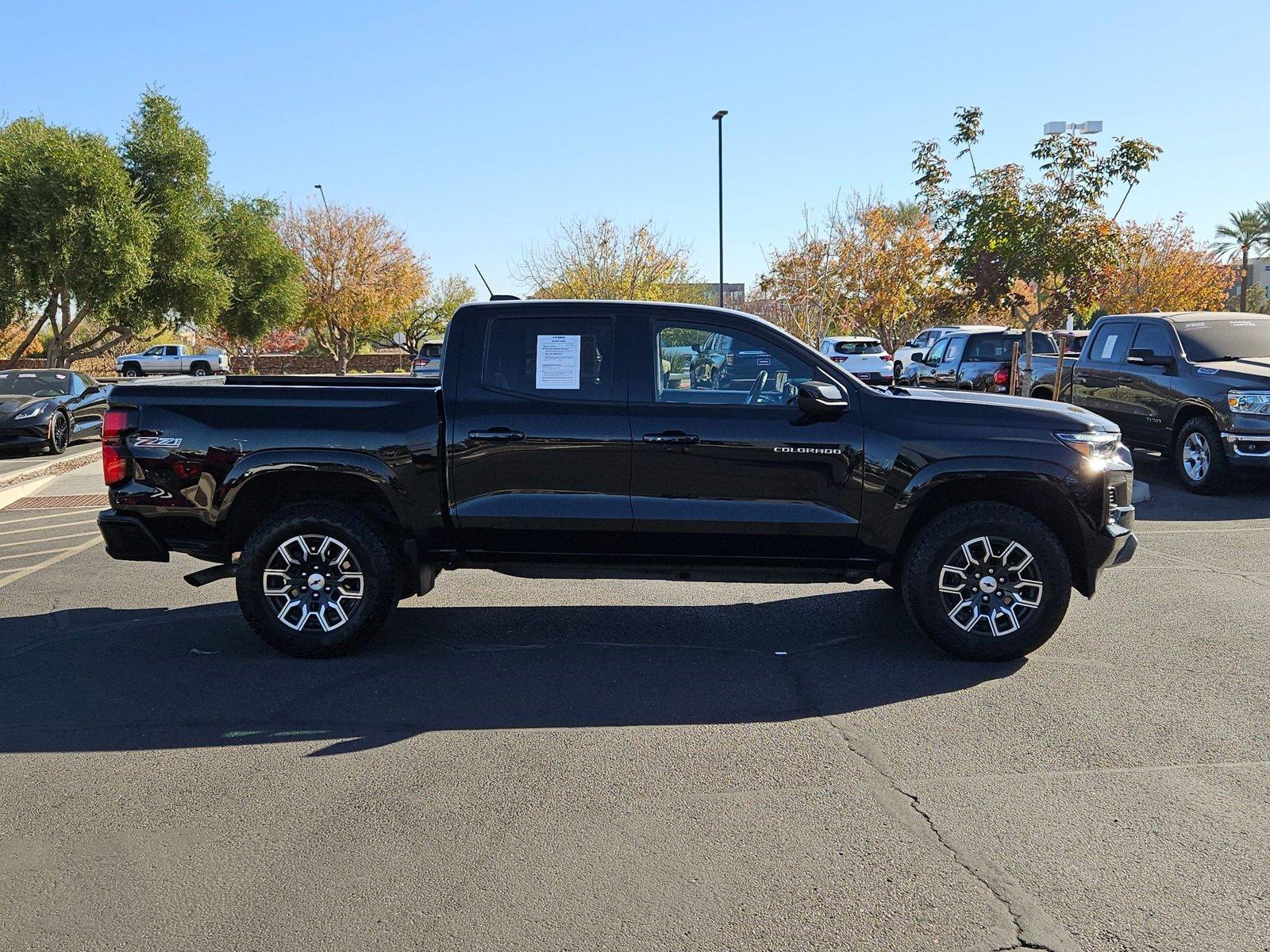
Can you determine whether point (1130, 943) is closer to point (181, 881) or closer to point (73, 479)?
point (181, 881)

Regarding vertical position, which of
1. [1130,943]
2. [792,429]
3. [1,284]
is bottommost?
[1130,943]

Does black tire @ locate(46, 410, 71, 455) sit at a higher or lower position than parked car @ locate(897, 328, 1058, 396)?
lower

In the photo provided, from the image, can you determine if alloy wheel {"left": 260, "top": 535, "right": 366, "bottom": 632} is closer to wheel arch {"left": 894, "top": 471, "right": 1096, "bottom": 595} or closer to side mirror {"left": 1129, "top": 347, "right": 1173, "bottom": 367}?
wheel arch {"left": 894, "top": 471, "right": 1096, "bottom": 595}

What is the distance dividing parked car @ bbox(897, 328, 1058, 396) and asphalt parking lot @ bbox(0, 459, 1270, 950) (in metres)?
12.3

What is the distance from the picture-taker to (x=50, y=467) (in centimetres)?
1586

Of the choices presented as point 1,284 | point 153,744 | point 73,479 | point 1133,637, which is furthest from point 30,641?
point 1,284

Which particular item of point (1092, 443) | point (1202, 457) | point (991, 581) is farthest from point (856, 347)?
point (991, 581)

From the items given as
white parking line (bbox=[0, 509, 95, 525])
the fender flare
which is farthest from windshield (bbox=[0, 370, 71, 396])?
the fender flare

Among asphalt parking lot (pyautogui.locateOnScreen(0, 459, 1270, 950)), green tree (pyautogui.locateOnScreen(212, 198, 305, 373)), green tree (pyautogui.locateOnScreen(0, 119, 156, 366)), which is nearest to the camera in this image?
asphalt parking lot (pyautogui.locateOnScreen(0, 459, 1270, 950))

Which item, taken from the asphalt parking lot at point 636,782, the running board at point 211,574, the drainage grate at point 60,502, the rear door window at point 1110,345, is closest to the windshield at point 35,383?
the drainage grate at point 60,502

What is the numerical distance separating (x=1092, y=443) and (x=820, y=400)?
5.12 feet

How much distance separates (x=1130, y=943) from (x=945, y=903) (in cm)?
54

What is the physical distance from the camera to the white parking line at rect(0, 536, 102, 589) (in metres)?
8.40

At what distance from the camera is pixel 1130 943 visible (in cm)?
327
